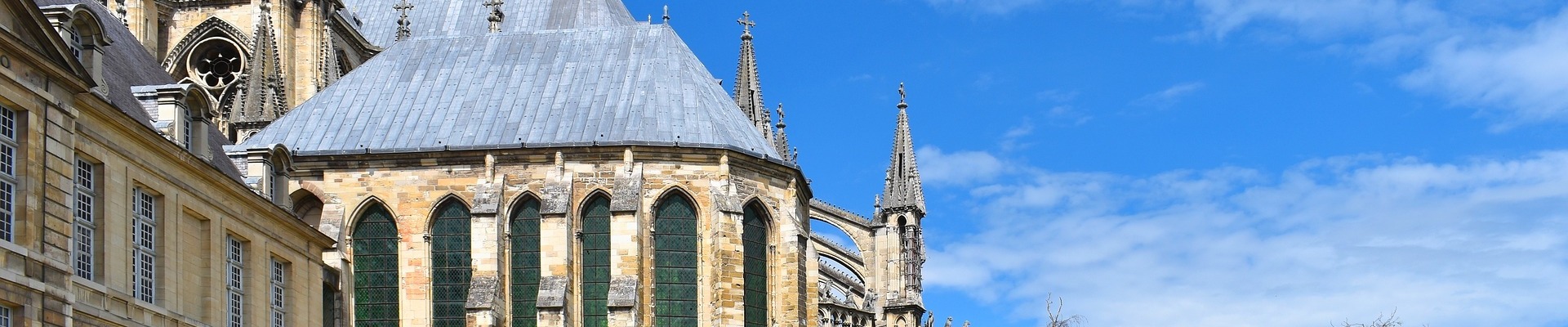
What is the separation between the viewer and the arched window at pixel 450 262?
144 feet

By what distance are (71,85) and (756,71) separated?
25375 millimetres

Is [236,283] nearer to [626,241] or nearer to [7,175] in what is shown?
[7,175]

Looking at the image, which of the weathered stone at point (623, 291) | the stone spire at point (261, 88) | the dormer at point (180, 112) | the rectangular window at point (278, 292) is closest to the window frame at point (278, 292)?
the rectangular window at point (278, 292)

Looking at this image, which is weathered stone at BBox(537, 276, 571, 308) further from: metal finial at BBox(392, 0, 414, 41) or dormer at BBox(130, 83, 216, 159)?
dormer at BBox(130, 83, 216, 159)

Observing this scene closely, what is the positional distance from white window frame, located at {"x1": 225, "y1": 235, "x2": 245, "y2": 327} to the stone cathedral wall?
9.71 metres

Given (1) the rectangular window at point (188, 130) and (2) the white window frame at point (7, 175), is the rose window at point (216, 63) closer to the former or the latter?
(1) the rectangular window at point (188, 130)

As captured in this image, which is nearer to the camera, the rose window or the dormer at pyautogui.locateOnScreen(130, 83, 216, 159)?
the dormer at pyautogui.locateOnScreen(130, 83, 216, 159)

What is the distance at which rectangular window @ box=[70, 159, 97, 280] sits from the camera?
91.0 feet

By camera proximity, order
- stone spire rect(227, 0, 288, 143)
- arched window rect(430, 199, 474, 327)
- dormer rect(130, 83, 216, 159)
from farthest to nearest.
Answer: stone spire rect(227, 0, 288, 143)
arched window rect(430, 199, 474, 327)
dormer rect(130, 83, 216, 159)

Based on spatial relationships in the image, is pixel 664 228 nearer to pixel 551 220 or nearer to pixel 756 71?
pixel 551 220

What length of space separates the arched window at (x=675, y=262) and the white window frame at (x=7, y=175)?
18.9 meters

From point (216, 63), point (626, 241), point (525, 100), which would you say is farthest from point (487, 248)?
point (216, 63)

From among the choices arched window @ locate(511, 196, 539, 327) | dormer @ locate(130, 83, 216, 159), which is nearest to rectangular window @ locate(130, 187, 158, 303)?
dormer @ locate(130, 83, 216, 159)

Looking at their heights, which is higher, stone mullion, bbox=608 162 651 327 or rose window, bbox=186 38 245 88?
rose window, bbox=186 38 245 88
